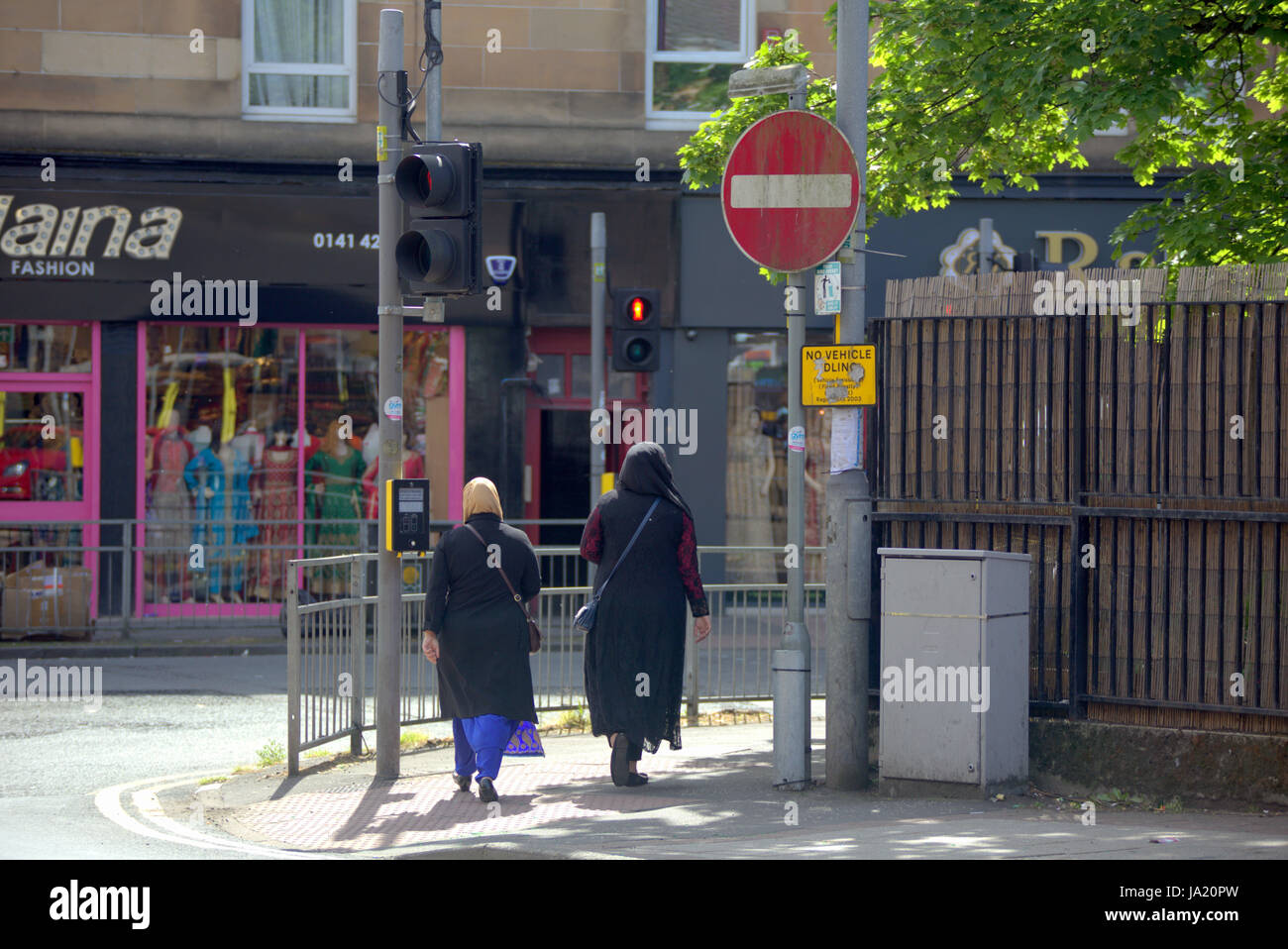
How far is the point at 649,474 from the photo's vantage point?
8.76m

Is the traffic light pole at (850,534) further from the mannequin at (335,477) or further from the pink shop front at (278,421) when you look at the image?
the mannequin at (335,477)

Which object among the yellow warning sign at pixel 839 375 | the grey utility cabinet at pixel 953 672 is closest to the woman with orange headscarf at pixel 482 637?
the yellow warning sign at pixel 839 375

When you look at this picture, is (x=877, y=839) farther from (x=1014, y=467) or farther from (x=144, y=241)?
(x=144, y=241)

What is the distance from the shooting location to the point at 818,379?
8.30 m

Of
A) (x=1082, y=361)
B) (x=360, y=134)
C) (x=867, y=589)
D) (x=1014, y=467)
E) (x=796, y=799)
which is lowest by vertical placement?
(x=796, y=799)

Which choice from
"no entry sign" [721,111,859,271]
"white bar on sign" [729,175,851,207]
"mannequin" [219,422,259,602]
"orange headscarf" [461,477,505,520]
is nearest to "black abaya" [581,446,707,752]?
"orange headscarf" [461,477,505,520]

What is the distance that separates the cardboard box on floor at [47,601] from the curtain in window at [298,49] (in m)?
6.05

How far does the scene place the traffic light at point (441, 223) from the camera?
8523mm

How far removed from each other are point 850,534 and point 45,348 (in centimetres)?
1222

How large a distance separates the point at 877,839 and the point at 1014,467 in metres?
2.58

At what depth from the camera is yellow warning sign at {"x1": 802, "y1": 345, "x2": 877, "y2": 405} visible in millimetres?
8188

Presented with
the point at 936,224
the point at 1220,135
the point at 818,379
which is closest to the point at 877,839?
the point at 818,379

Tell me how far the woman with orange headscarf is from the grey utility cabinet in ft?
6.54
